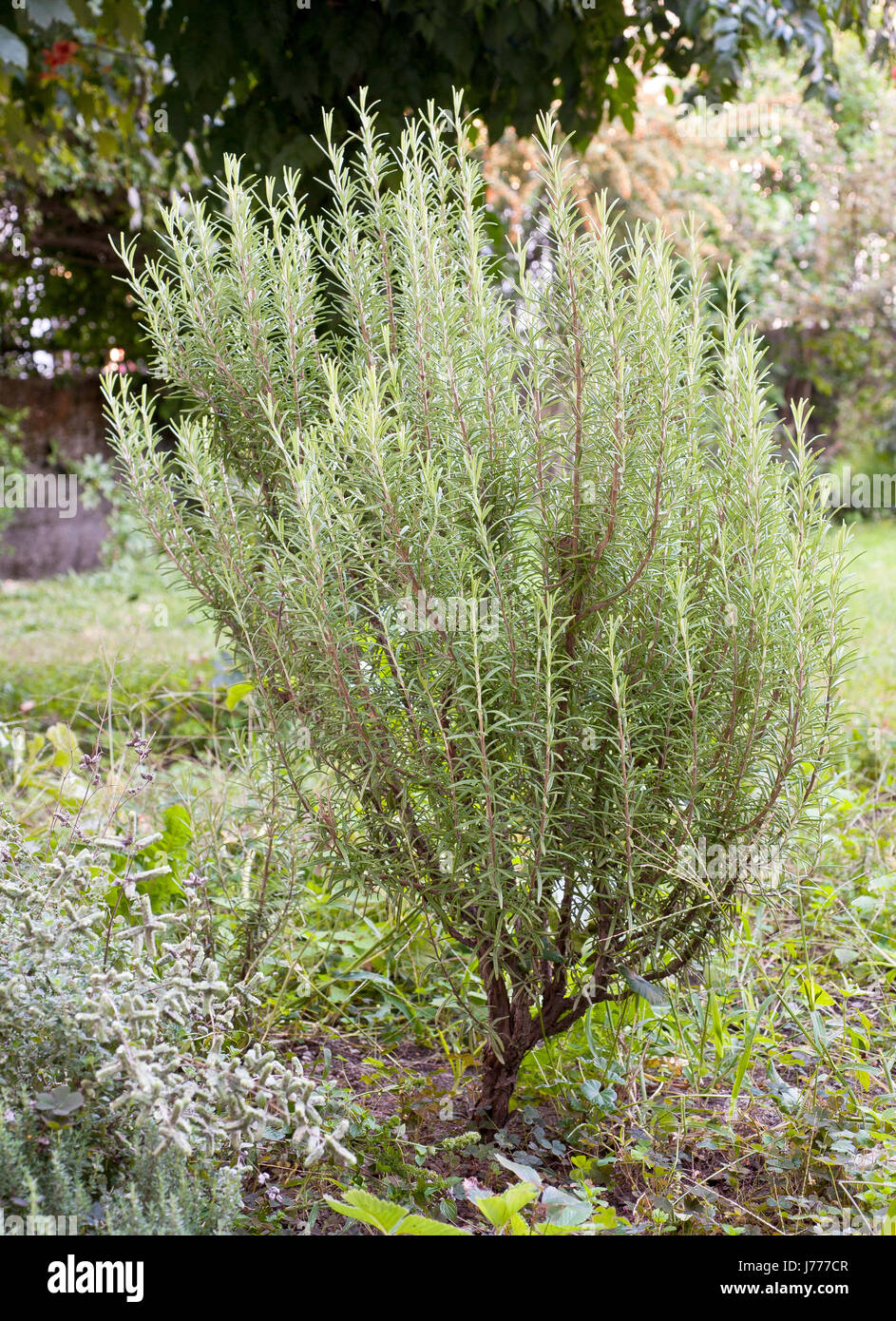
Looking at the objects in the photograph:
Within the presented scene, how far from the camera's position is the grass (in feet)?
4.73

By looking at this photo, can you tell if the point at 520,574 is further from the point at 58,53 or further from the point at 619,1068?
the point at 58,53

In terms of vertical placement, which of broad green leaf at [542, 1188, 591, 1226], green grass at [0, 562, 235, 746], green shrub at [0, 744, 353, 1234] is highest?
green grass at [0, 562, 235, 746]

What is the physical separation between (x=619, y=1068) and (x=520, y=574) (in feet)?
3.09

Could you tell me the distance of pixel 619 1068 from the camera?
70.0 inches

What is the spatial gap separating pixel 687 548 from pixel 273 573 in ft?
1.94

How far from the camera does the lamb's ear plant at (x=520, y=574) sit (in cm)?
128

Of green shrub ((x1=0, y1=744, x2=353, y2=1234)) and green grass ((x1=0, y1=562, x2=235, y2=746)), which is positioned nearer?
green shrub ((x1=0, y1=744, x2=353, y2=1234))

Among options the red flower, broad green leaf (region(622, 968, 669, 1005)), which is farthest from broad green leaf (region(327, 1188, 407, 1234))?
the red flower

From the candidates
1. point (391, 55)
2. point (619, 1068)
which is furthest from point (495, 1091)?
point (391, 55)

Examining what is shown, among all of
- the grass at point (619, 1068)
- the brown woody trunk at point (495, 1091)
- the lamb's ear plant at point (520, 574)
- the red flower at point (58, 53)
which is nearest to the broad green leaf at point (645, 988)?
the lamb's ear plant at point (520, 574)

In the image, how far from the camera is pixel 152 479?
154cm

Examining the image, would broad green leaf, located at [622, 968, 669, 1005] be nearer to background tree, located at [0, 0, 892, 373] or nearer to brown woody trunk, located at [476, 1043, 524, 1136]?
brown woody trunk, located at [476, 1043, 524, 1136]

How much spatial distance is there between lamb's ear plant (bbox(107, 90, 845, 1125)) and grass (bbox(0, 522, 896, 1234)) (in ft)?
0.48
